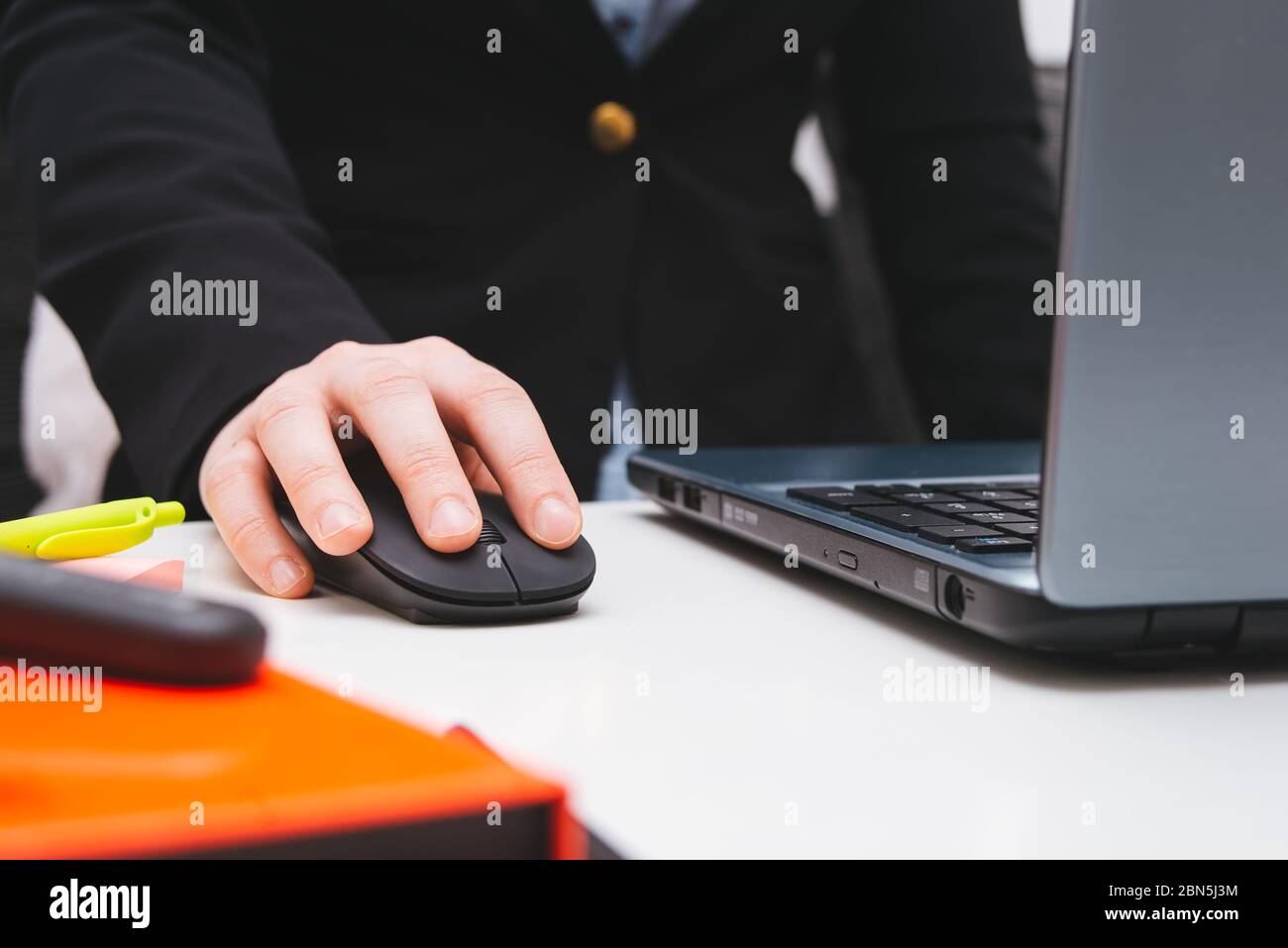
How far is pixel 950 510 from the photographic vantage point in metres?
0.45

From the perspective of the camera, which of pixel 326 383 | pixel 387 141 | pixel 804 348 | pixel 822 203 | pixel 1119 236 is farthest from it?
pixel 822 203

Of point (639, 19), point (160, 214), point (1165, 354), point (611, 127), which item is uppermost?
point (639, 19)

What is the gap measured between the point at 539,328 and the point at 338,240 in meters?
0.18

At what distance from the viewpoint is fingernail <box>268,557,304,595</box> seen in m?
0.46

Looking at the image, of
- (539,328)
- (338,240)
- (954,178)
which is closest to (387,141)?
(338,240)

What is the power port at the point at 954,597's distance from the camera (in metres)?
0.36

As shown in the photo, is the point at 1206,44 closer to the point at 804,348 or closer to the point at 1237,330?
the point at 1237,330

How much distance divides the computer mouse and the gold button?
1.74 ft

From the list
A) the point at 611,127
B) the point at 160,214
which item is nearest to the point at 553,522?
the point at 160,214

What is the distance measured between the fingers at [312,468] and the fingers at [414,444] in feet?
0.05

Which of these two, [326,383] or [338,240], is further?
[338,240]

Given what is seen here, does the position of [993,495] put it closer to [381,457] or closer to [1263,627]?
[1263,627]

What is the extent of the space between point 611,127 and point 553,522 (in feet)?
1.77

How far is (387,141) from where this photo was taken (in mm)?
902
